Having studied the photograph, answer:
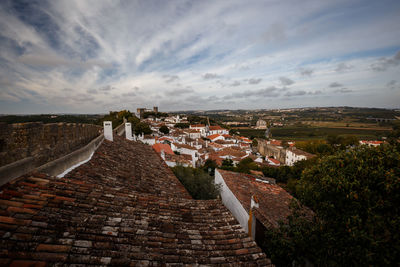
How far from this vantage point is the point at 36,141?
383cm

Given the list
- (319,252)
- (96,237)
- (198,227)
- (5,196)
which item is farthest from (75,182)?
(319,252)

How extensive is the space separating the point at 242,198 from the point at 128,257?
7.46 meters

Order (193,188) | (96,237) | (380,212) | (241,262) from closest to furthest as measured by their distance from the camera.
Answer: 1. (96,237)
2. (241,262)
3. (380,212)
4. (193,188)

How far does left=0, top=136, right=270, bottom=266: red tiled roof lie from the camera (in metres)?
2.13

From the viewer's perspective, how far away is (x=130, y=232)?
8.98ft

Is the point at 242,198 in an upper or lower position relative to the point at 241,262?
lower

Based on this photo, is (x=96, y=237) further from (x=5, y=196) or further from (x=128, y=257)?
(x=5, y=196)

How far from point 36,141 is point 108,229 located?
2.59m

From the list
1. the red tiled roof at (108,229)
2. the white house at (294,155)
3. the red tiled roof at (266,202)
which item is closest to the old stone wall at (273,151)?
the white house at (294,155)

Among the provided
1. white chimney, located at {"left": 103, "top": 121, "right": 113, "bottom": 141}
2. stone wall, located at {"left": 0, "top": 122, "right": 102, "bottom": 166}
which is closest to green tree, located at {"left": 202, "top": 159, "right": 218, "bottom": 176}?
white chimney, located at {"left": 103, "top": 121, "right": 113, "bottom": 141}

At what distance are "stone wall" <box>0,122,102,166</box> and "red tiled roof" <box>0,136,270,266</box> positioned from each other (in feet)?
1.58

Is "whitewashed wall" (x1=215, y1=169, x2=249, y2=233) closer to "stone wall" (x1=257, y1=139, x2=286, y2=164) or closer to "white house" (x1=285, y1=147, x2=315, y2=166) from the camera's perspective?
"white house" (x1=285, y1=147, x2=315, y2=166)

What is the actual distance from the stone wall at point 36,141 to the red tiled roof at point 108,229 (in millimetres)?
481

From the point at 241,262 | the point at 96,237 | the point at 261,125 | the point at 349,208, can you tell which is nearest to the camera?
the point at 96,237
